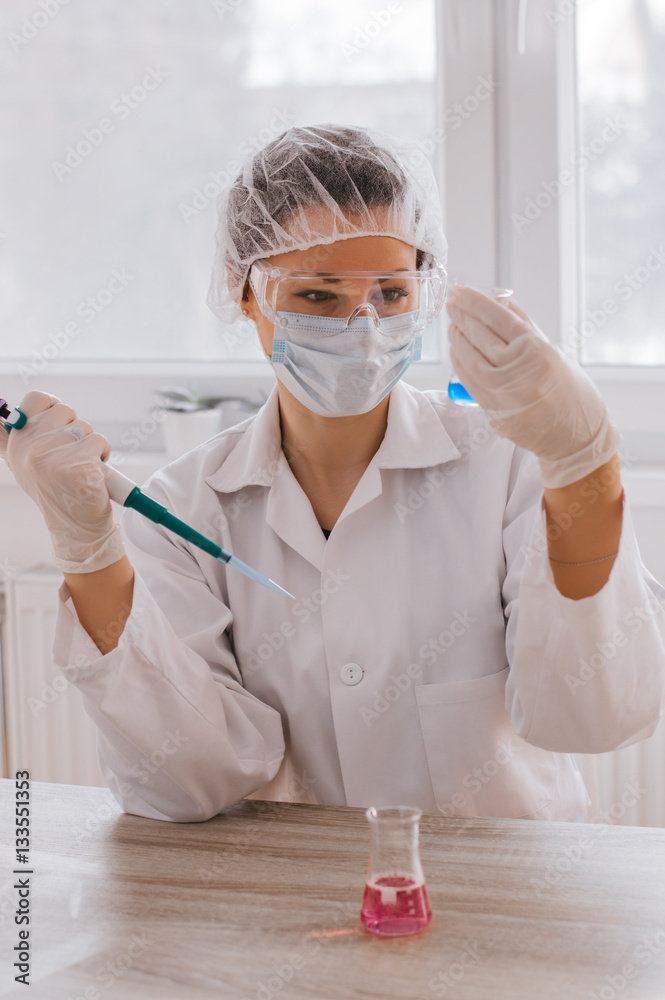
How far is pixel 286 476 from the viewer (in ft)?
4.65

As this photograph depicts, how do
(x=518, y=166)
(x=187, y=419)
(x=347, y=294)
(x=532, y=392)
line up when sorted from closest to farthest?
1. (x=532, y=392)
2. (x=347, y=294)
3. (x=518, y=166)
4. (x=187, y=419)

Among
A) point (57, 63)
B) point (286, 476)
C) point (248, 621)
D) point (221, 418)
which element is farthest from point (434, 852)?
point (57, 63)

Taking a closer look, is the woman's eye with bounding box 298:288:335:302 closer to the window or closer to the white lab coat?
the white lab coat

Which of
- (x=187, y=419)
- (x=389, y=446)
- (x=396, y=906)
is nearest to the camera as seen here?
(x=396, y=906)

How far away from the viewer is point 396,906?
85 cm

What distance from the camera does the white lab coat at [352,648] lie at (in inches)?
46.1

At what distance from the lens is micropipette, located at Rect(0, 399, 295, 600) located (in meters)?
1.10

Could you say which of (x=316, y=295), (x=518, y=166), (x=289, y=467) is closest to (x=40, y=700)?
(x=289, y=467)

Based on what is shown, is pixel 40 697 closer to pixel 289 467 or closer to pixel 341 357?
pixel 289 467

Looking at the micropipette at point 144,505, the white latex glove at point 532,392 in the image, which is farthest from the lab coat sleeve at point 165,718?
Answer: the white latex glove at point 532,392

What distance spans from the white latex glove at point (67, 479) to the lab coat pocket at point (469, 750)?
1.58ft

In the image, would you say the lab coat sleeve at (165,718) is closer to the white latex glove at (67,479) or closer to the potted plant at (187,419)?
the white latex glove at (67,479)

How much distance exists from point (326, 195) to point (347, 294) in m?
0.15

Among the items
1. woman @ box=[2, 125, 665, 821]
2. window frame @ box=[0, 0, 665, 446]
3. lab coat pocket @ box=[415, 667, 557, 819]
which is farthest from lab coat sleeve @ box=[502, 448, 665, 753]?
window frame @ box=[0, 0, 665, 446]
